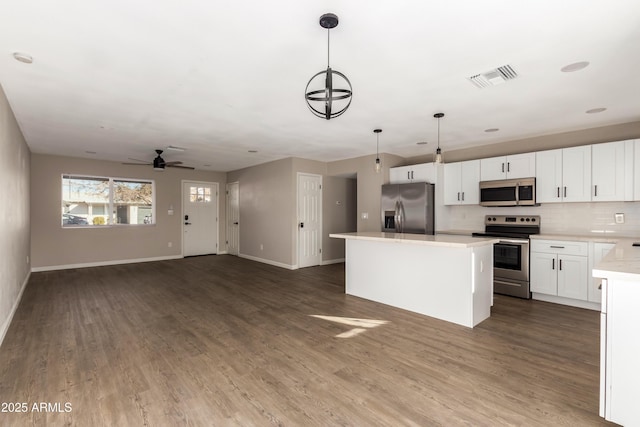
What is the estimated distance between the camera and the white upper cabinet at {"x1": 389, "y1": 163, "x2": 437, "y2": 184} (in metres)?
5.71

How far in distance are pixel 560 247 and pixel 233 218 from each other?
738 centimetres

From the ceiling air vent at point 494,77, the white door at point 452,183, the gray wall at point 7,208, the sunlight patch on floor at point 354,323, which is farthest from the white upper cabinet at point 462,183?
the gray wall at point 7,208

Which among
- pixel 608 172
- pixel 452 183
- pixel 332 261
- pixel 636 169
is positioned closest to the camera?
pixel 636 169

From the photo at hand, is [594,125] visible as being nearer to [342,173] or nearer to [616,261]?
[616,261]

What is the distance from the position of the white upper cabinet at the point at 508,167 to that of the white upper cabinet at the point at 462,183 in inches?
5.1

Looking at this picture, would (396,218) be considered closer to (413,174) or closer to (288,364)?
(413,174)

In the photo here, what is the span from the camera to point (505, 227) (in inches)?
205

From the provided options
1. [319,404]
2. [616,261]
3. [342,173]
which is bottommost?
[319,404]

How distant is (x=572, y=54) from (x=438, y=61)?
3.27 ft

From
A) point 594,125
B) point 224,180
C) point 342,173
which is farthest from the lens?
point 224,180

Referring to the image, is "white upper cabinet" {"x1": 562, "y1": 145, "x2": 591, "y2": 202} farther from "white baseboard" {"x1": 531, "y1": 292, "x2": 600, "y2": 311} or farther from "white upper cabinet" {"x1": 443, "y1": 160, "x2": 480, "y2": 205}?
"white baseboard" {"x1": 531, "y1": 292, "x2": 600, "y2": 311}

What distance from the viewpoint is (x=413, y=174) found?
19.5 feet

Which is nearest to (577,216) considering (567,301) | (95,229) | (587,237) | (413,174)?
(587,237)

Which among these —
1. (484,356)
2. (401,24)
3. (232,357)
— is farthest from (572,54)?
(232,357)
